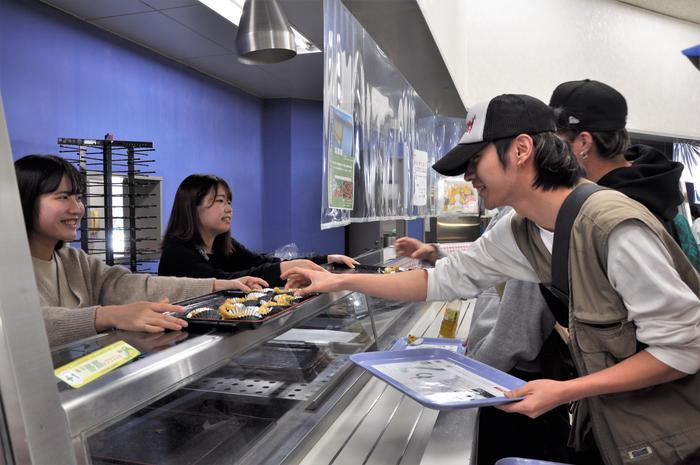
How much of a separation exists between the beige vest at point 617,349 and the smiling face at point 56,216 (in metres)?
1.71

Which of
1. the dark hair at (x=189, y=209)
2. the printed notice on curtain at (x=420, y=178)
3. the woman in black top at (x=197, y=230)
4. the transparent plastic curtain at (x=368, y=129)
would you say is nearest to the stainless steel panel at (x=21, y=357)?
the transparent plastic curtain at (x=368, y=129)

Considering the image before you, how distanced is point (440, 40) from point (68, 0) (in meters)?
3.28

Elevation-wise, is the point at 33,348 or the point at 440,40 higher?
the point at 440,40

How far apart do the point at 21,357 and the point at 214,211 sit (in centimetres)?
227

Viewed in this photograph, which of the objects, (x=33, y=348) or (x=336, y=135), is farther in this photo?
(x=336, y=135)

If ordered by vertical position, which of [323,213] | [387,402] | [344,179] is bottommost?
[387,402]

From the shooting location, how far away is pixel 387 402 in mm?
1487

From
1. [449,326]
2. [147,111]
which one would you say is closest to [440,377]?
[449,326]

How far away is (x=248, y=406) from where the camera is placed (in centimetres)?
128

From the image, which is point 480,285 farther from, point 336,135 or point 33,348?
point 33,348

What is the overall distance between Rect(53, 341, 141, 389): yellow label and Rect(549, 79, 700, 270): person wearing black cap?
4.73 ft

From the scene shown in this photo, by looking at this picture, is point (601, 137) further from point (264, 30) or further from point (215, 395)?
point (264, 30)

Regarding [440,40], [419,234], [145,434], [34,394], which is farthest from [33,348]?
[419,234]

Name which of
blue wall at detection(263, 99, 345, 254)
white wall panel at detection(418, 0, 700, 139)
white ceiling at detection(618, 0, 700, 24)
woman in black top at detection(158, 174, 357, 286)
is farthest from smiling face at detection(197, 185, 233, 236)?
white ceiling at detection(618, 0, 700, 24)
